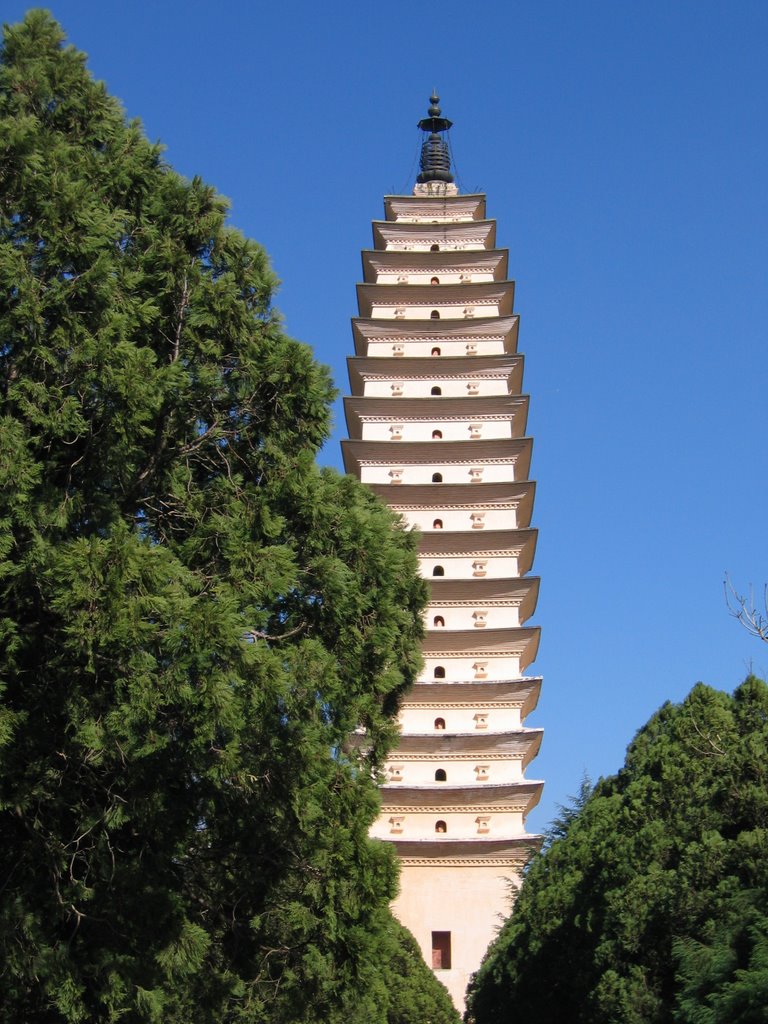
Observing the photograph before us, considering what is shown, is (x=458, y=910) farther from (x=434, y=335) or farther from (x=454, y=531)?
(x=434, y=335)

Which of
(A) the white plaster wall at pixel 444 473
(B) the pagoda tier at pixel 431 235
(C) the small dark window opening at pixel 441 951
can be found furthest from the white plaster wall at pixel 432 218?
(C) the small dark window opening at pixel 441 951

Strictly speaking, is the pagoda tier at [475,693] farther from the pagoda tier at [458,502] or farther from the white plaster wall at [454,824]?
the pagoda tier at [458,502]

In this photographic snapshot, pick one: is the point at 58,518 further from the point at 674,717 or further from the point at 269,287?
the point at 674,717

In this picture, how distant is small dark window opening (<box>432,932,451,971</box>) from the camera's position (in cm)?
2680

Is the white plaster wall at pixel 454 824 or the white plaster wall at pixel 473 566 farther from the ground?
the white plaster wall at pixel 473 566

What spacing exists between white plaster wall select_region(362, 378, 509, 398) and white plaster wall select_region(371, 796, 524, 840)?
32.2 feet

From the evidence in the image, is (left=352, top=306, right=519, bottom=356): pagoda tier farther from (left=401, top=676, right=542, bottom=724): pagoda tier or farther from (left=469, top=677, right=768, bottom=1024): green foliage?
(left=469, top=677, right=768, bottom=1024): green foliage

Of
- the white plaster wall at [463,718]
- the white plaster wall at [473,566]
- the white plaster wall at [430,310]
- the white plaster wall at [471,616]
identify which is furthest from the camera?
the white plaster wall at [430,310]

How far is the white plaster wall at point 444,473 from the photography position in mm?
30609

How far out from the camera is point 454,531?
97.3 ft

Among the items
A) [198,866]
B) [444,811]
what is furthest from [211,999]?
[444,811]

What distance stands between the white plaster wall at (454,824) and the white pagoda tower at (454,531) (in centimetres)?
3

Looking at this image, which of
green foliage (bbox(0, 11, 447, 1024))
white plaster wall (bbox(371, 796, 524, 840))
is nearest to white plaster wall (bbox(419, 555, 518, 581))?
white plaster wall (bbox(371, 796, 524, 840))

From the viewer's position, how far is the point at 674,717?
20.1 m
